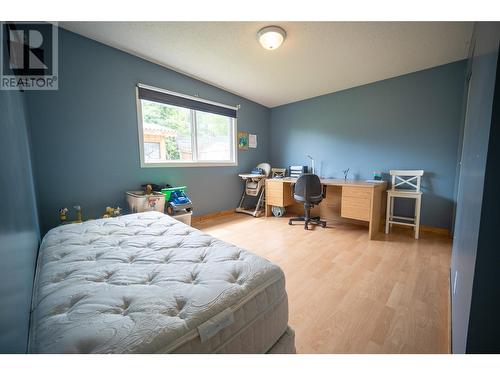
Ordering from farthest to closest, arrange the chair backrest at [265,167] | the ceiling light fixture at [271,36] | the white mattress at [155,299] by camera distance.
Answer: the chair backrest at [265,167] < the ceiling light fixture at [271,36] < the white mattress at [155,299]

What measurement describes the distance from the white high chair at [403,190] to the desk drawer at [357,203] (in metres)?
0.43

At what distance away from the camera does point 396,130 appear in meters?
3.07

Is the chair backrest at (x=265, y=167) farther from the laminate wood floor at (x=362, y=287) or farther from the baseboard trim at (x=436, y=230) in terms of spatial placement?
the baseboard trim at (x=436, y=230)

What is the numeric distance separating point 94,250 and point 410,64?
381 cm

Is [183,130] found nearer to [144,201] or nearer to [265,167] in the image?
[144,201]

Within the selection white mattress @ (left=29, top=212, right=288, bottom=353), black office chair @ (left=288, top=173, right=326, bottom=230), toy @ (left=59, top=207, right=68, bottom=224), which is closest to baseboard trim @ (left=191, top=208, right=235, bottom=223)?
black office chair @ (left=288, top=173, right=326, bottom=230)

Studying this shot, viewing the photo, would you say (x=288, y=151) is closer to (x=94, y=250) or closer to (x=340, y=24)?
(x=340, y=24)

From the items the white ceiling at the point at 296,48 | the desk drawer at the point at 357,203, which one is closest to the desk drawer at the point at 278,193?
the desk drawer at the point at 357,203

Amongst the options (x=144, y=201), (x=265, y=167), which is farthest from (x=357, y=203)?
(x=144, y=201)

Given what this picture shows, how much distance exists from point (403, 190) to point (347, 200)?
838mm

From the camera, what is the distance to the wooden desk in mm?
2682

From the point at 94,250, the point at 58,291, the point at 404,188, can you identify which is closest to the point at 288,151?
the point at 404,188

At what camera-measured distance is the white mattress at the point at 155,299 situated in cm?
56

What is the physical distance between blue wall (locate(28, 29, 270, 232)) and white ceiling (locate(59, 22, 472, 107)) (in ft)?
0.68
